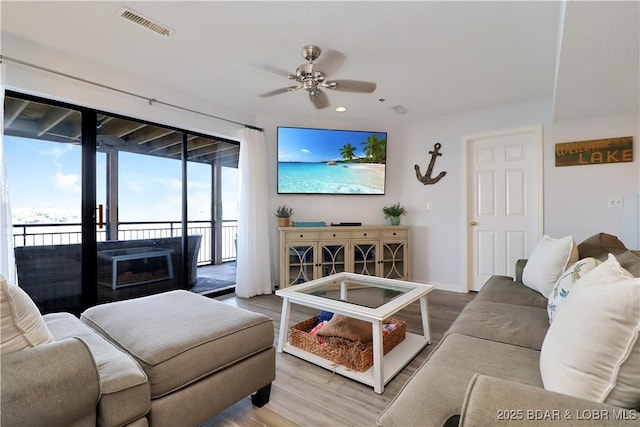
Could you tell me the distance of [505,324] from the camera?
1.64m

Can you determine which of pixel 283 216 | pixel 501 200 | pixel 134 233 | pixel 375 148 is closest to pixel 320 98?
pixel 283 216

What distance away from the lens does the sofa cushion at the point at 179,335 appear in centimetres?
127

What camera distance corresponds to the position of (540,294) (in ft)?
7.07

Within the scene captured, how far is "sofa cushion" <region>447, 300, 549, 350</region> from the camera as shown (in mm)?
1477

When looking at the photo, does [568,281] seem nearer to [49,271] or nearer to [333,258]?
[333,258]

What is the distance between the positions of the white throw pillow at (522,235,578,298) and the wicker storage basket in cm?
99

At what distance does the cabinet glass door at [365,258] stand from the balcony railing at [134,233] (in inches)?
74.7

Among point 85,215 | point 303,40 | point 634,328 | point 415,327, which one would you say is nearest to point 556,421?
point 634,328

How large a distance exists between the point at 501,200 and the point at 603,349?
3.48 meters

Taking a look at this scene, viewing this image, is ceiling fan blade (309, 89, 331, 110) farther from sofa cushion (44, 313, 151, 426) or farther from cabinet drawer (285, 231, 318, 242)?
sofa cushion (44, 313, 151, 426)

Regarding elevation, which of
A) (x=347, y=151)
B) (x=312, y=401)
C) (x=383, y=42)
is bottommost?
(x=312, y=401)

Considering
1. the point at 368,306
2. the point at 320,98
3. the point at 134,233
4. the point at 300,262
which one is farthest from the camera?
the point at 300,262

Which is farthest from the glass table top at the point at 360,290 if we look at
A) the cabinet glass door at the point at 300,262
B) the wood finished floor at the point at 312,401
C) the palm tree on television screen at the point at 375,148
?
the palm tree on television screen at the point at 375,148

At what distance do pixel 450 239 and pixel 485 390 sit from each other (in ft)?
12.0
